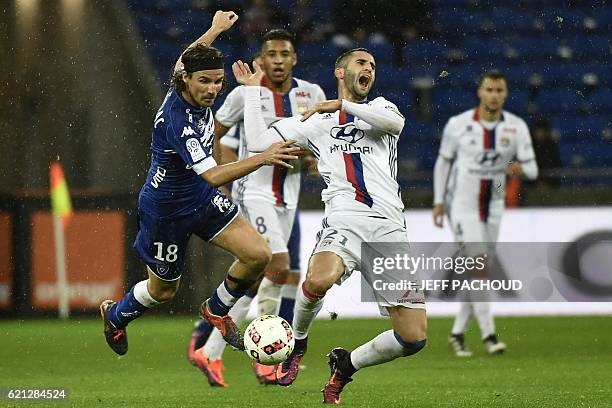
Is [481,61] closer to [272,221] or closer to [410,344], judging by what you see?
[272,221]

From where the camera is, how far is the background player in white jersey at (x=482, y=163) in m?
9.57

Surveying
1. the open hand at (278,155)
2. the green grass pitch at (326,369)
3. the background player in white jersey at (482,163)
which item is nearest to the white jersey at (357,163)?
the open hand at (278,155)

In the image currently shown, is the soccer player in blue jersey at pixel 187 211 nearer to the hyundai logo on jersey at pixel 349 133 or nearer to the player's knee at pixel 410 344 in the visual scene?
the hyundai logo on jersey at pixel 349 133

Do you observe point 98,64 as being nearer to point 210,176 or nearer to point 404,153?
point 404,153

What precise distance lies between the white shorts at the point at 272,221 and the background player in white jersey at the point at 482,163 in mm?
1930

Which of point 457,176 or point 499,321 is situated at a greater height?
point 457,176

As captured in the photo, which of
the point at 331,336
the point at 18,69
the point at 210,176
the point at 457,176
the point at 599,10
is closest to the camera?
the point at 210,176

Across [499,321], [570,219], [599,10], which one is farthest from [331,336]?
[599,10]

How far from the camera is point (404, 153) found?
1319 centimetres

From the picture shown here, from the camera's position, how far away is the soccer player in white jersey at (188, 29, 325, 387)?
787 centimetres

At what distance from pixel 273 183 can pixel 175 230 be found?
1.43 meters

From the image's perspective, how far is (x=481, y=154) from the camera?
966 cm

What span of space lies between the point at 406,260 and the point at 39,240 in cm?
623

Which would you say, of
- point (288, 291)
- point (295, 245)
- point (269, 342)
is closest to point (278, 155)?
point (269, 342)
